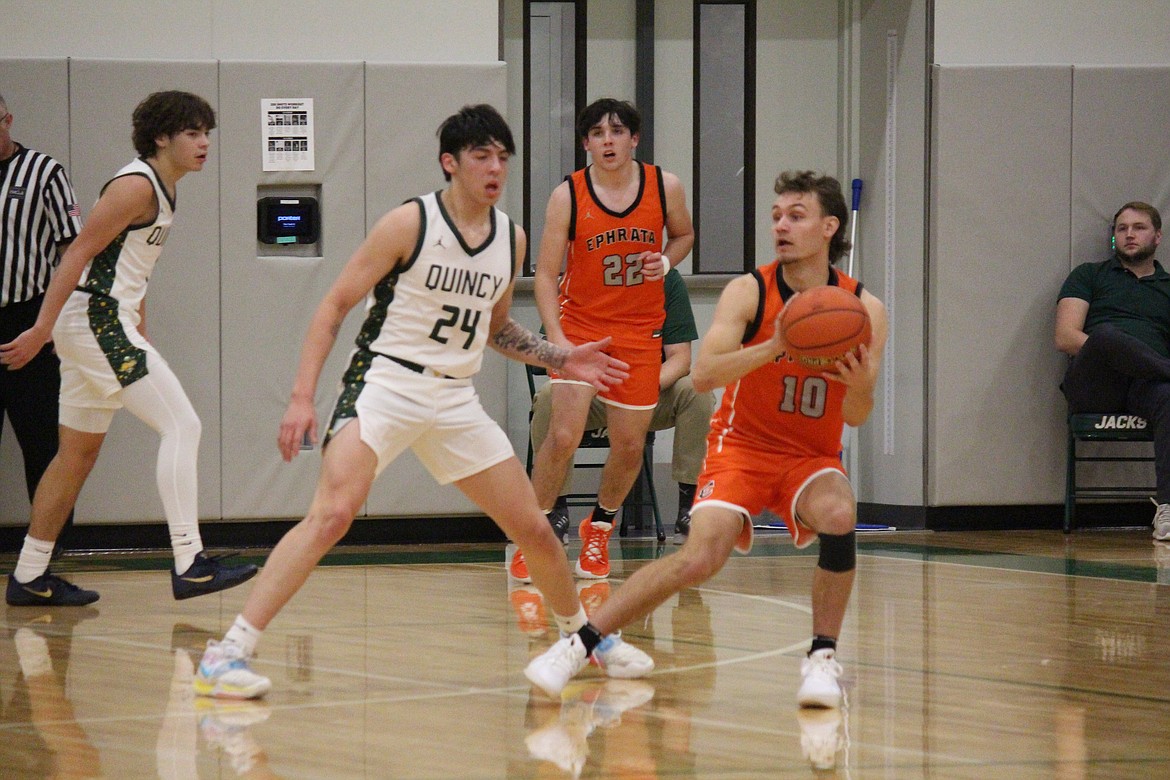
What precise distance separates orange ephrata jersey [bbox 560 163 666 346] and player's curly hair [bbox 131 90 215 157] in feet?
4.69

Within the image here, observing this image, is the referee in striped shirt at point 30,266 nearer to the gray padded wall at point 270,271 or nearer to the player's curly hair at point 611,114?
the gray padded wall at point 270,271

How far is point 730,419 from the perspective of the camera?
377cm

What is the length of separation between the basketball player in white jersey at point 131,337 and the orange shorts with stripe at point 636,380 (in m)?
1.47

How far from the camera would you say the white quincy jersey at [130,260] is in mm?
4684

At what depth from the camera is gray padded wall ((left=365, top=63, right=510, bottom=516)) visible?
695 cm

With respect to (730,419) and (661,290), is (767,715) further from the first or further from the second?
(661,290)

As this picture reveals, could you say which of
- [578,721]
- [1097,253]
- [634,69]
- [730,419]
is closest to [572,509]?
[634,69]

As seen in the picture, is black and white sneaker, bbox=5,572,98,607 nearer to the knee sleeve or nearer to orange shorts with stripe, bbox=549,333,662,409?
orange shorts with stripe, bbox=549,333,662,409

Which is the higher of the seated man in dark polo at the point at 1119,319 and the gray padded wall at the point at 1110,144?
the gray padded wall at the point at 1110,144

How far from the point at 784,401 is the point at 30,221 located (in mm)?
3763

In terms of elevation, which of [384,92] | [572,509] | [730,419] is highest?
[384,92]

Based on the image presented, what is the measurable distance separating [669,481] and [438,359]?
4734 millimetres

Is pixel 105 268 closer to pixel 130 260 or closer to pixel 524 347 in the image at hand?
pixel 130 260

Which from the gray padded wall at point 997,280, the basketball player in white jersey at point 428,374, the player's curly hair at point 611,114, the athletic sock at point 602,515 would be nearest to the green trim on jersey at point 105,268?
the basketball player in white jersey at point 428,374
